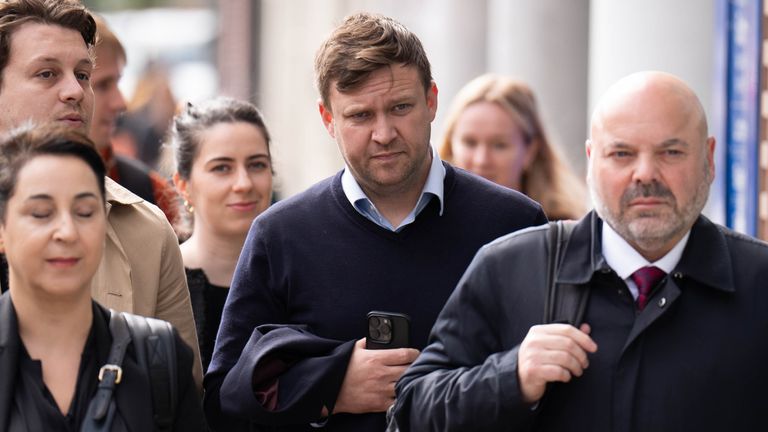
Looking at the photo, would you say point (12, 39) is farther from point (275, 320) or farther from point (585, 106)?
point (585, 106)

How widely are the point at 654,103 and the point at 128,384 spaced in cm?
150

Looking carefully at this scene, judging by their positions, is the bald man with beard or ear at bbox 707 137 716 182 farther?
ear at bbox 707 137 716 182

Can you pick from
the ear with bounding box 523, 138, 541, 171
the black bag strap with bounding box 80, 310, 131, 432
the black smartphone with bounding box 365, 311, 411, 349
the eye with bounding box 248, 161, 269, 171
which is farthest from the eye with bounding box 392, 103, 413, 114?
the ear with bounding box 523, 138, 541, 171

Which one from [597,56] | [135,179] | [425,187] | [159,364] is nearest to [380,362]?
[425,187]

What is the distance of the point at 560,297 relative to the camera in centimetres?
385

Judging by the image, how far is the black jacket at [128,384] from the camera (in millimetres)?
3848

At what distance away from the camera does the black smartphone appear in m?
4.39

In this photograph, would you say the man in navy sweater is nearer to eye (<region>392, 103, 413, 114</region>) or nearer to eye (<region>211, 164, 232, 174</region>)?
eye (<region>392, 103, 413, 114</region>)

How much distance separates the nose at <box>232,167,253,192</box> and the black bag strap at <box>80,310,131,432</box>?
6.32 feet

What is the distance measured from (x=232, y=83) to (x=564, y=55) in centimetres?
2238

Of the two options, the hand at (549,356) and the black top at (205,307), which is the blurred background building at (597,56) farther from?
the hand at (549,356)

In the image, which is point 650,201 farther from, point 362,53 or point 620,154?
point 362,53

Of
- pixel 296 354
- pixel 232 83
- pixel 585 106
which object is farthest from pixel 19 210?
pixel 232 83

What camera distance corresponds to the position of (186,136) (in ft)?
20.3
